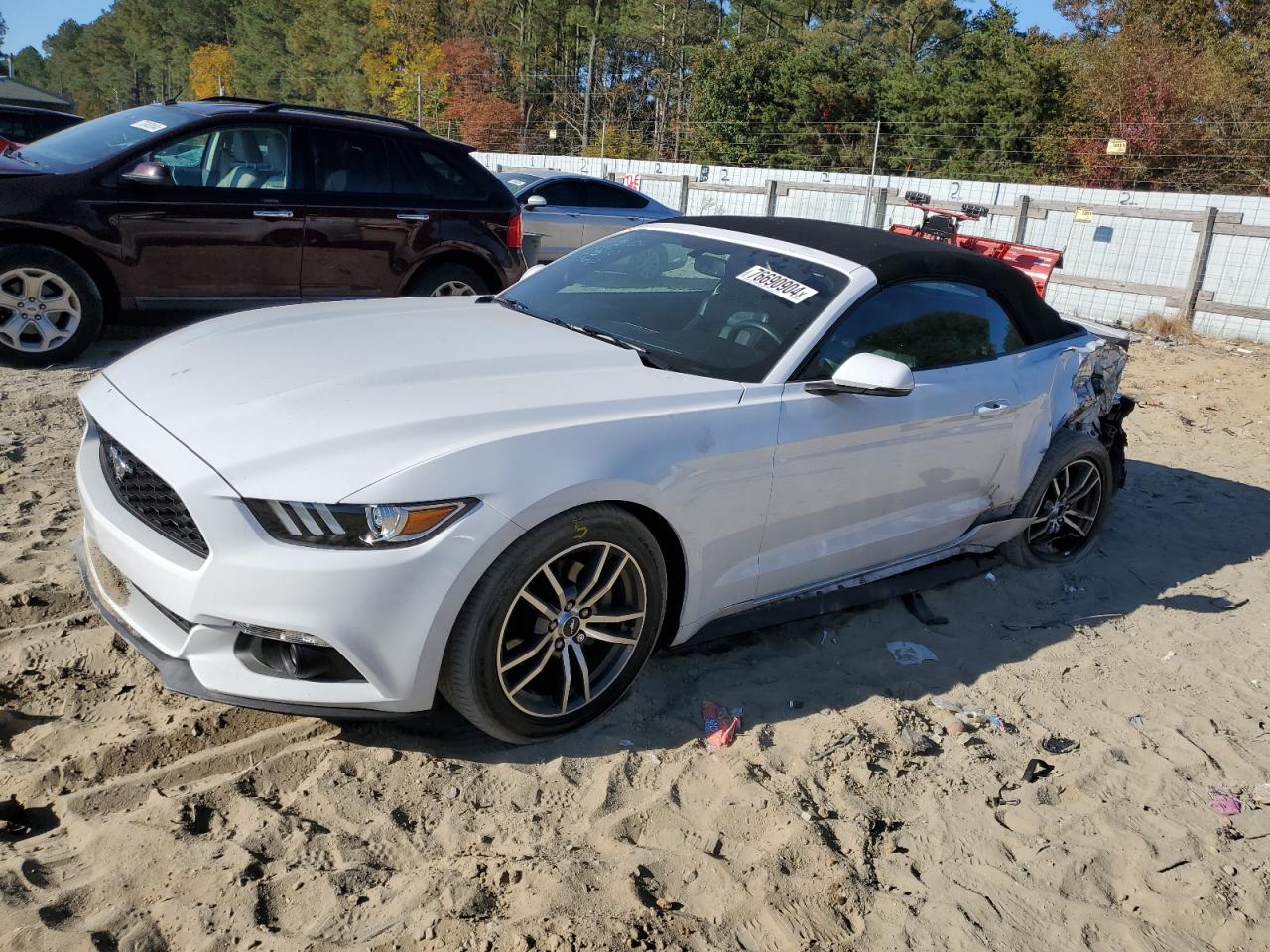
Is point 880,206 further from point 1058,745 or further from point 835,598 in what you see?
point 1058,745

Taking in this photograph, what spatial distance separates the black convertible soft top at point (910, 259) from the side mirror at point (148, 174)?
3839 millimetres

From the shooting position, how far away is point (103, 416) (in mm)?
3131

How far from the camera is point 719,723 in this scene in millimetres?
3486

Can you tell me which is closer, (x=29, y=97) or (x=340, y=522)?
(x=340, y=522)

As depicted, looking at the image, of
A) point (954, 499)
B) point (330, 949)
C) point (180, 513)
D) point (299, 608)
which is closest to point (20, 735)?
point (180, 513)

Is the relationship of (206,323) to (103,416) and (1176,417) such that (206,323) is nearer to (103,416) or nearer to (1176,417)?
(103,416)

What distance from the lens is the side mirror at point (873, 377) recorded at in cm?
350

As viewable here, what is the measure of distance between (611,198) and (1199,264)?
8.40m

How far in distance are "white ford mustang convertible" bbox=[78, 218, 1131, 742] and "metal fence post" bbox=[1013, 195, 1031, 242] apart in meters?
12.6

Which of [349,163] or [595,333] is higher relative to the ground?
[349,163]

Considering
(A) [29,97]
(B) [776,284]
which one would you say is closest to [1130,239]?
(B) [776,284]

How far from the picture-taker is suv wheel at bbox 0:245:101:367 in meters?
6.47

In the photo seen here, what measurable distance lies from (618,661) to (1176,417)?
24.9 ft

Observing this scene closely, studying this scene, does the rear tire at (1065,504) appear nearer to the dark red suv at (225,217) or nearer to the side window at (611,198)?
the dark red suv at (225,217)
